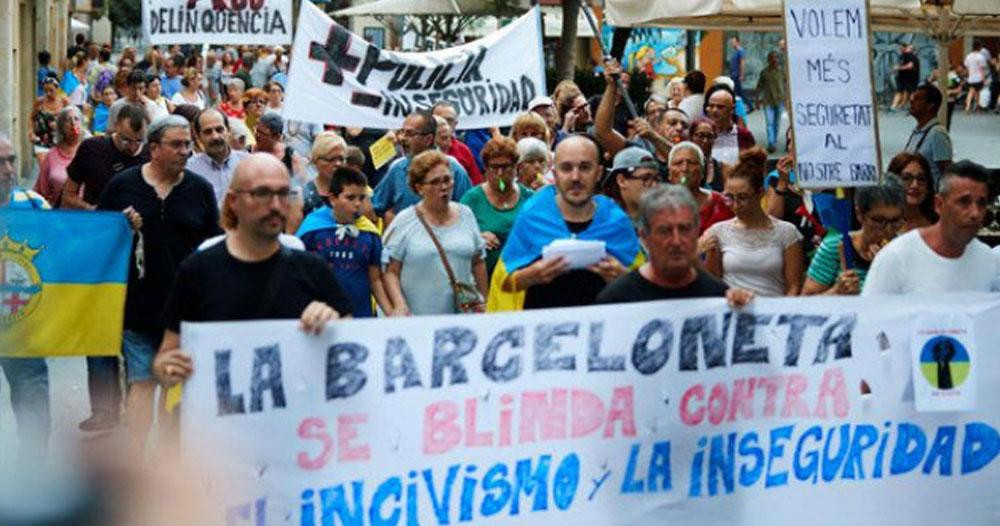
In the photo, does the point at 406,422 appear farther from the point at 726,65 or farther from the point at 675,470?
the point at 726,65

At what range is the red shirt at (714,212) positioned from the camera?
10383 millimetres

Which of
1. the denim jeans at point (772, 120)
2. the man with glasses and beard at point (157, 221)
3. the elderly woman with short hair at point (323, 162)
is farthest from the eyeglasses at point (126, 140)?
the denim jeans at point (772, 120)

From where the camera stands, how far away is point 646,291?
273 inches

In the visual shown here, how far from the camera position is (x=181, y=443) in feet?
19.3

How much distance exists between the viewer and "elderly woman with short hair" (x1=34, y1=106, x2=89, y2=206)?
41.8 ft

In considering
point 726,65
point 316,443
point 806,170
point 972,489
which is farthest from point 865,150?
point 726,65

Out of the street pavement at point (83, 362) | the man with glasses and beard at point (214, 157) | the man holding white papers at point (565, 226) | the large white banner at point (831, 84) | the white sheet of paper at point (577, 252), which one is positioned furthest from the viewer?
the man with glasses and beard at point (214, 157)

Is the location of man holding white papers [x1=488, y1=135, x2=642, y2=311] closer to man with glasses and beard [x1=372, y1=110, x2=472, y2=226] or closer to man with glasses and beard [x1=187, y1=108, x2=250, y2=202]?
man with glasses and beard [x1=372, y1=110, x2=472, y2=226]

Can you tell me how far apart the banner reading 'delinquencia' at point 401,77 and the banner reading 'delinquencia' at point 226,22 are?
276 centimetres

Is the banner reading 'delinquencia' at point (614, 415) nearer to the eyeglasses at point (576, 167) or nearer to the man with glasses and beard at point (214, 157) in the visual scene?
the eyeglasses at point (576, 167)

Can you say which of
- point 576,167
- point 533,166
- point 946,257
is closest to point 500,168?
point 533,166

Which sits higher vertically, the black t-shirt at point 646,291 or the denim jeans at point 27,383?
the black t-shirt at point 646,291

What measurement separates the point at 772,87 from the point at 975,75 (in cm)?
1552

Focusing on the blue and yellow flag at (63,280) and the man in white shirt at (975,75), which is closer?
the blue and yellow flag at (63,280)
